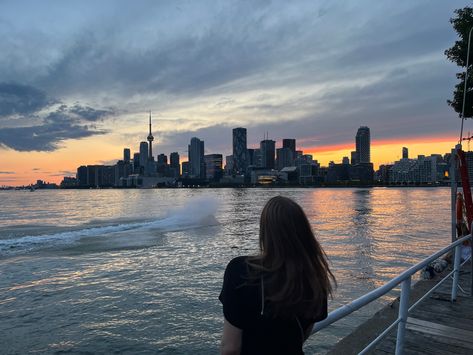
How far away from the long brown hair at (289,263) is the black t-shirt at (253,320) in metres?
0.06

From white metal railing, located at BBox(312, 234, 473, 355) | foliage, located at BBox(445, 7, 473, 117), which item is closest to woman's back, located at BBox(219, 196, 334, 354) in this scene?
white metal railing, located at BBox(312, 234, 473, 355)

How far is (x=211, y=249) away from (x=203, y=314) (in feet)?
44.5

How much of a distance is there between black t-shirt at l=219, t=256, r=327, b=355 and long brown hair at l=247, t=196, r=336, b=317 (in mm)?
60

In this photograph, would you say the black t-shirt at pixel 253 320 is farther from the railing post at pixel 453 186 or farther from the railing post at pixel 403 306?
the railing post at pixel 453 186

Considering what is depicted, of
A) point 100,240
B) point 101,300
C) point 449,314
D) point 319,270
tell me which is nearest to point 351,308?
point 319,270

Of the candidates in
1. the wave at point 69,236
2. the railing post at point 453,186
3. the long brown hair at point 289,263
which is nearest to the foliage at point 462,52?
the railing post at point 453,186

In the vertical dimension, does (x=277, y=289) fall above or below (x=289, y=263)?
below

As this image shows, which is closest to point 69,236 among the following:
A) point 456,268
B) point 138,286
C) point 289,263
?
point 138,286

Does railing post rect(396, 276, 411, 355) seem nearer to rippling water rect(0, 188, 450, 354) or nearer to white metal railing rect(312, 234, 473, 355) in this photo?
white metal railing rect(312, 234, 473, 355)

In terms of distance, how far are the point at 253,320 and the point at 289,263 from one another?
0.40 metres

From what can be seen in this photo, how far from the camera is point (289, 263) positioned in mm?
2410

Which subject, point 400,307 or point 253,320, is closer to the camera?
point 253,320

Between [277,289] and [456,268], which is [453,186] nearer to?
[456,268]

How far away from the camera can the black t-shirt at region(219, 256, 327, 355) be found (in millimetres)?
2238
